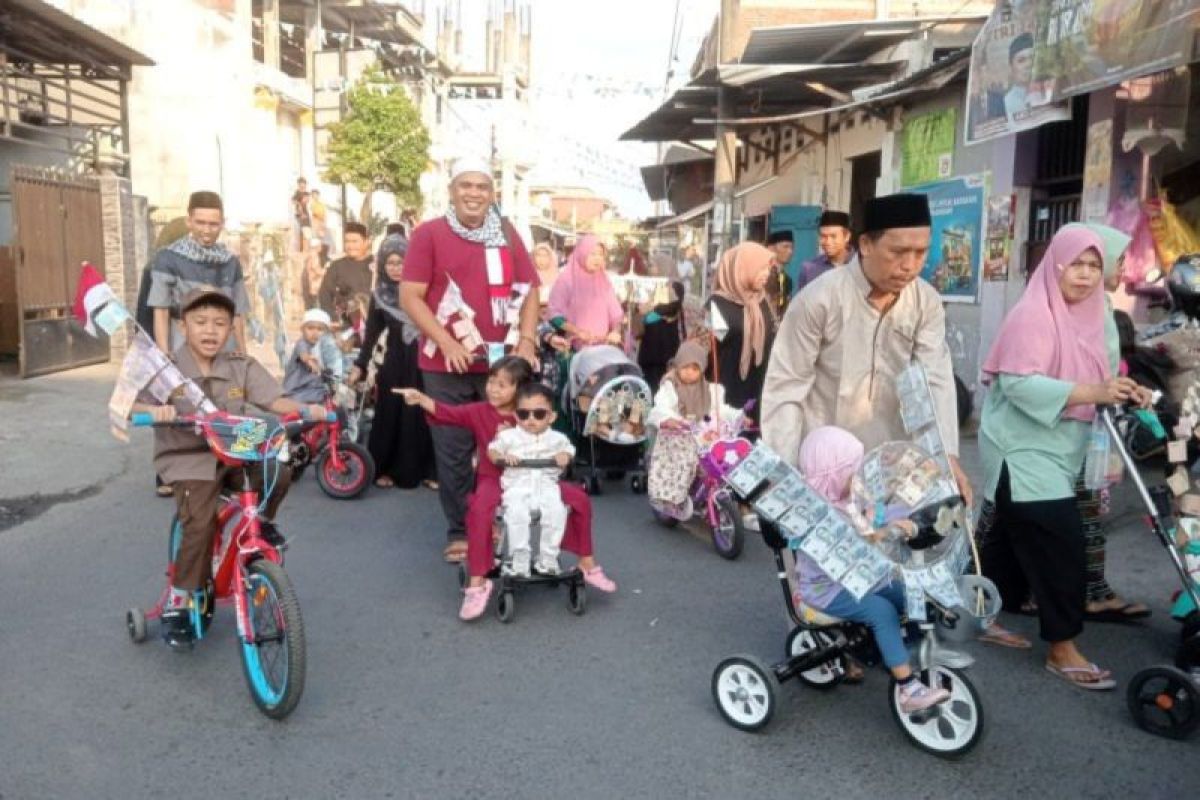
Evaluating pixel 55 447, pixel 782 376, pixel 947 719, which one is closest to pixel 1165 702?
pixel 947 719

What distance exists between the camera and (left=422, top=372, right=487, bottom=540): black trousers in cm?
543

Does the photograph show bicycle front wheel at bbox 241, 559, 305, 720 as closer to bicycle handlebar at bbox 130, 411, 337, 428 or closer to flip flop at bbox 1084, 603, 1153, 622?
bicycle handlebar at bbox 130, 411, 337, 428

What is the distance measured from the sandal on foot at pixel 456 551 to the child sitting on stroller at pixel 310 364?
7.98 ft

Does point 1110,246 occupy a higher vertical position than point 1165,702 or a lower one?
higher

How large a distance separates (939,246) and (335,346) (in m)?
6.86

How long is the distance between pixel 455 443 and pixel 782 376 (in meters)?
2.25

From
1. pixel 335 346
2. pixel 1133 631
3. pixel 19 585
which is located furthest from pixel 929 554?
pixel 335 346

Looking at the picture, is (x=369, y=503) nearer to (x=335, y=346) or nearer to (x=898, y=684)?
(x=335, y=346)

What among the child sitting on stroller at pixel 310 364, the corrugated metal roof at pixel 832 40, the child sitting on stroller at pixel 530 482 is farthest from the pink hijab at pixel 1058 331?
the corrugated metal roof at pixel 832 40

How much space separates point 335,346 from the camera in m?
7.91

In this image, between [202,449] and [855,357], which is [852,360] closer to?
[855,357]

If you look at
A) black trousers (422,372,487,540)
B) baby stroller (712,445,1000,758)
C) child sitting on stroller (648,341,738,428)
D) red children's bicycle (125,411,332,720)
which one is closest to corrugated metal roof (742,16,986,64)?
child sitting on stroller (648,341,738,428)

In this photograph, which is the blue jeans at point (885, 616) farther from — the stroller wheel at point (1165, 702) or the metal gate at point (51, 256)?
the metal gate at point (51, 256)

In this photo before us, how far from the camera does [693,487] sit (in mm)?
6473
